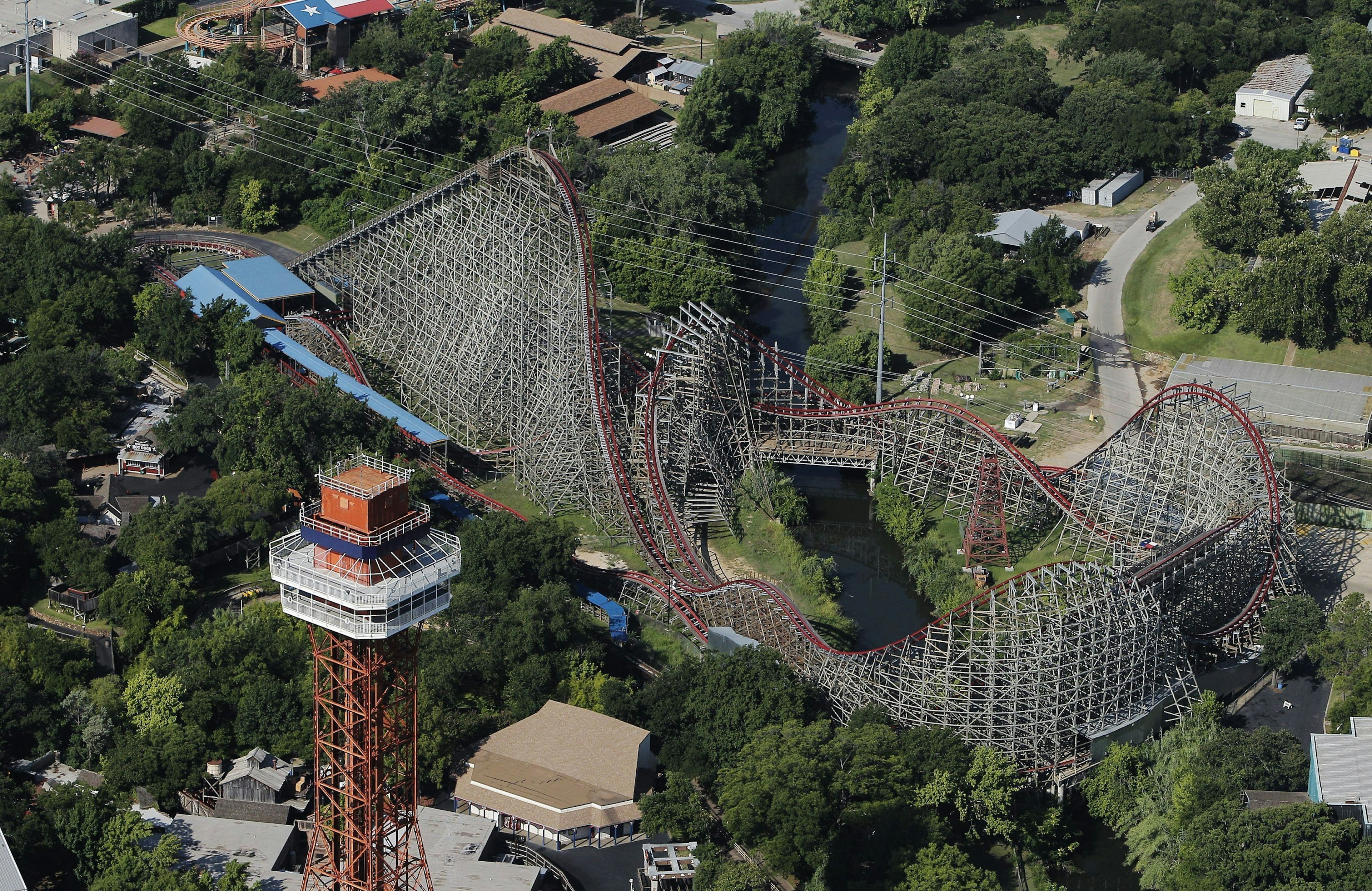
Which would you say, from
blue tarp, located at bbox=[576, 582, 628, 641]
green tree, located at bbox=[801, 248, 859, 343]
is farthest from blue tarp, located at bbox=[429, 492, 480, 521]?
green tree, located at bbox=[801, 248, 859, 343]

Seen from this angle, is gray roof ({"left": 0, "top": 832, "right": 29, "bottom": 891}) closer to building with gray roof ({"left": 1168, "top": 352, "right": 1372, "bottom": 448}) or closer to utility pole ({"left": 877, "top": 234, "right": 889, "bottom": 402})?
utility pole ({"left": 877, "top": 234, "right": 889, "bottom": 402})

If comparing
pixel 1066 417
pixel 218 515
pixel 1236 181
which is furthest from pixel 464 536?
pixel 1236 181

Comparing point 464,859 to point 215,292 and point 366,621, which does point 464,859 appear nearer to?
point 366,621

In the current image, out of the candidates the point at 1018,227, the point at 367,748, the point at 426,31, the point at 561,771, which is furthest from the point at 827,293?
the point at 367,748

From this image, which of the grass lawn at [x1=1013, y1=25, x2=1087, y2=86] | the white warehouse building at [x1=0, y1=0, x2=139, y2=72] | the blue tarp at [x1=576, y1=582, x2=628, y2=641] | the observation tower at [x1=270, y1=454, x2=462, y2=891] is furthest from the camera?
the grass lawn at [x1=1013, y1=25, x2=1087, y2=86]

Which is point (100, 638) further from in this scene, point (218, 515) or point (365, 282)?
point (365, 282)
